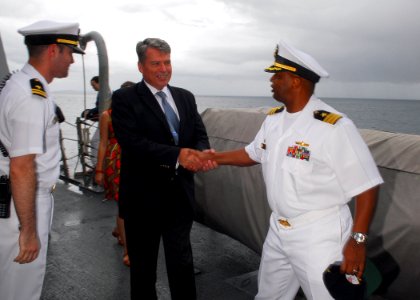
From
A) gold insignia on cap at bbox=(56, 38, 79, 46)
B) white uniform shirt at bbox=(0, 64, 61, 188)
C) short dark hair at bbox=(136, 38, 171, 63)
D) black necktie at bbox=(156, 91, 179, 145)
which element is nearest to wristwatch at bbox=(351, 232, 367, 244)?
black necktie at bbox=(156, 91, 179, 145)

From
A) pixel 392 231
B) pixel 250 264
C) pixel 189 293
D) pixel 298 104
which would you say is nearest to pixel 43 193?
pixel 189 293

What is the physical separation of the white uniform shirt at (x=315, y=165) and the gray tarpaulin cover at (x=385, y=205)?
0.59 metres

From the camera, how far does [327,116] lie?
2.61m

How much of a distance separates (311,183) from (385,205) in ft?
2.58

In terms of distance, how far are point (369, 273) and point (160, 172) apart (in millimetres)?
1743

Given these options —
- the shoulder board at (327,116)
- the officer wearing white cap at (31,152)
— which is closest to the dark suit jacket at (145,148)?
the officer wearing white cap at (31,152)

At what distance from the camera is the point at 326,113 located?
8.68 ft

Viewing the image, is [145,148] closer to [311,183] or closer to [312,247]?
[311,183]

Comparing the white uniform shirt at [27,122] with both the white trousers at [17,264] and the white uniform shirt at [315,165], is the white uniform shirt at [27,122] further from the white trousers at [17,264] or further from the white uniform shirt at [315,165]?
the white uniform shirt at [315,165]

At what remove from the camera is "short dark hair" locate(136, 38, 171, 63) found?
11.1ft

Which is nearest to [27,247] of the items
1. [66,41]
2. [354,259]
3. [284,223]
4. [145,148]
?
[145,148]

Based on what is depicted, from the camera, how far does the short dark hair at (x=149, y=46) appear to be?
3.37 meters

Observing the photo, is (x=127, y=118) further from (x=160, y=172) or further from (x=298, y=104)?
(x=298, y=104)

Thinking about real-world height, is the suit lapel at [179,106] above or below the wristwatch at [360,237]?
above
